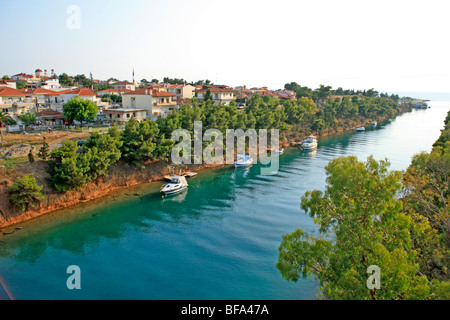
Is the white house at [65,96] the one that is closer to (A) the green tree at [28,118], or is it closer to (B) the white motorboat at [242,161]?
(A) the green tree at [28,118]

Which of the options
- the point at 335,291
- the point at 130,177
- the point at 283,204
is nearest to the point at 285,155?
the point at 283,204

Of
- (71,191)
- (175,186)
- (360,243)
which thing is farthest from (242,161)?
(360,243)

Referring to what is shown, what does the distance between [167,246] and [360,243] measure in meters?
15.8

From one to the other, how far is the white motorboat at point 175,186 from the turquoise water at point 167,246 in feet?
2.74

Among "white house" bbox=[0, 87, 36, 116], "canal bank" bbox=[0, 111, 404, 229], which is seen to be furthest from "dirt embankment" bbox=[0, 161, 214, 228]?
"white house" bbox=[0, 87, 36, 116]

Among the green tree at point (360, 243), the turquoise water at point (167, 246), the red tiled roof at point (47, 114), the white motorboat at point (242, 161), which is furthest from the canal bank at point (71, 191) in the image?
the green tree at point (360, 243)

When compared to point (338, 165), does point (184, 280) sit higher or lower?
lower

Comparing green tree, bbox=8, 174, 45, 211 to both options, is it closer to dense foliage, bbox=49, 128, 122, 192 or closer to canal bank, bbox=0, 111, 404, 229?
canal bank, bbox=0, 111, 404, 229

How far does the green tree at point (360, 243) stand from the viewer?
1059 cm

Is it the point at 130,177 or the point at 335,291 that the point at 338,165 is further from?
the point at 130,177

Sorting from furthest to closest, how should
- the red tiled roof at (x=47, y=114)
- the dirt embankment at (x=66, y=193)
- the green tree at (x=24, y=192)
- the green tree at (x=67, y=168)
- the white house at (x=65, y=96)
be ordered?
the white house at (x=65, y=96)
the red tiled roof at (x=47, y=114)
the green tree at (x=67, y=168)
the dirt embankment at (x=66, y=193)
the green tree at (x=24, y=192)

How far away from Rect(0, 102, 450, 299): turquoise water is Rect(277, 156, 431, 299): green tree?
6831mm

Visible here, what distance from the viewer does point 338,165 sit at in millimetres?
13516
